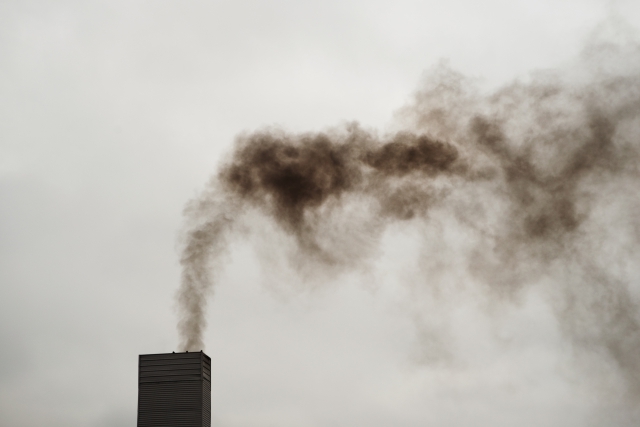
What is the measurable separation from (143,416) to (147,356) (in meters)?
3.36

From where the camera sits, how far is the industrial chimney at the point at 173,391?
48.1m

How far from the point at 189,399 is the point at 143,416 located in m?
2.78

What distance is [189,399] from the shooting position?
48312 millimetres

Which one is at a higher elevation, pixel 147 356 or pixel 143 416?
pixel 147 356

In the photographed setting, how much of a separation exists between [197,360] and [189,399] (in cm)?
219

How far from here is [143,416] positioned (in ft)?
159

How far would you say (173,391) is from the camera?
4862 centimetres

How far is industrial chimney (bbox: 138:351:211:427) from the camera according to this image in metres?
48.1

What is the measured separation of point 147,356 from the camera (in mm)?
49562

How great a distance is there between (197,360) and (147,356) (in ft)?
9.88

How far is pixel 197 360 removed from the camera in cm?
4894
